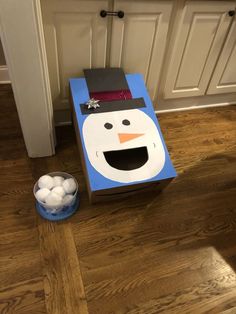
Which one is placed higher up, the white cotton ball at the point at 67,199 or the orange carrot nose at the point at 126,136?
the orange carrot nose at the point at 126,136

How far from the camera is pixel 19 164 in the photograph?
1.40 m

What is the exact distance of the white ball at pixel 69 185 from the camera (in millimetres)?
1198

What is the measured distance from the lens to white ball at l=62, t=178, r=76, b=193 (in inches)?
47.2

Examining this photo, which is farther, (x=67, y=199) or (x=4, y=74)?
(x=4, y=74)

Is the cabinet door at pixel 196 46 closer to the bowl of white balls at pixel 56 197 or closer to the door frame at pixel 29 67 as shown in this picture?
the door frame at pixel 29 67

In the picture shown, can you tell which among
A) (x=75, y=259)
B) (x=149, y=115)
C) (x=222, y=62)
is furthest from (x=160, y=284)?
(x=222, y=62)

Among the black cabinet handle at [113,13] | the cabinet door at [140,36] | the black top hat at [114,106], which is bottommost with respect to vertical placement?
the black top hat at [114,106]

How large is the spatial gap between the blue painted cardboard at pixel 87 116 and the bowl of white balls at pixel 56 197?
0.15 metres

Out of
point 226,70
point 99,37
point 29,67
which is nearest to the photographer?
point 29,67

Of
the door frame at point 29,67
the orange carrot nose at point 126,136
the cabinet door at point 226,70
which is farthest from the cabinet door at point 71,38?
the cabinet door at point 226,70

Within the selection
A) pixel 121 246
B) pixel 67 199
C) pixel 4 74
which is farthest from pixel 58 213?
pixel 4 74

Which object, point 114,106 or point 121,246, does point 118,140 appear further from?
point 121,246

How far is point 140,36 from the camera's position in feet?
4.41

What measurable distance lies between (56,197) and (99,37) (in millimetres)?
755
